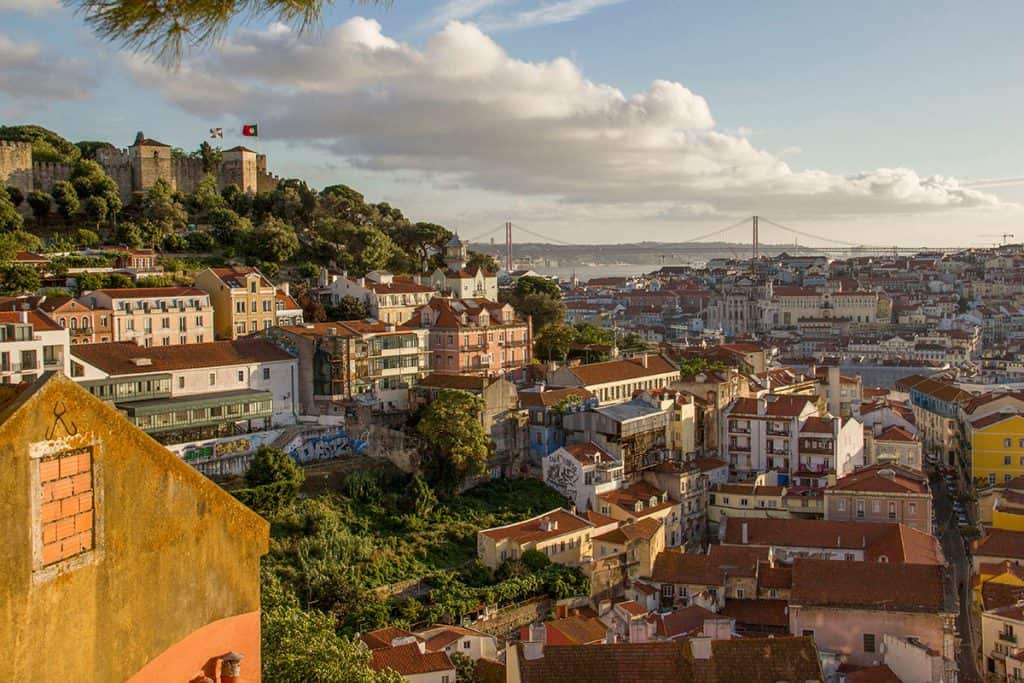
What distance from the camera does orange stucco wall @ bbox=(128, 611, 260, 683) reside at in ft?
12.1

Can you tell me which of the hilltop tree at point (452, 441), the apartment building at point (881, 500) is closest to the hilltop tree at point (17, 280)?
the hilltop tree at point (452, 441)

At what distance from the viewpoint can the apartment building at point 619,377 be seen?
30031mm

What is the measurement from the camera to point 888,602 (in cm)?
1897

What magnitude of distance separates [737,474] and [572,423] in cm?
551

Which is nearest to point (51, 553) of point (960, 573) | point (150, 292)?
point (960, 573)

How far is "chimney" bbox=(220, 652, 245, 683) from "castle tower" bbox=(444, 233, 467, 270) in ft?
123

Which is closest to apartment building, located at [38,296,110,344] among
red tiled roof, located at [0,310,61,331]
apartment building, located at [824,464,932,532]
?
red tiled roof, located at [0,310,61,331]

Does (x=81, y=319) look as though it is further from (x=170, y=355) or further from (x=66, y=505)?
(x=66, y=505)

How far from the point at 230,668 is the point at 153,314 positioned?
2513cm

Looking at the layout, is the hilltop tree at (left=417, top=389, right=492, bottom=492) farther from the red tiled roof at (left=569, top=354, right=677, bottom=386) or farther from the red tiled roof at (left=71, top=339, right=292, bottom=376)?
the red tiled roof at (left=569, top=354, right=677, bottom=386)

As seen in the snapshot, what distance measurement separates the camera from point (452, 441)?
972 inches

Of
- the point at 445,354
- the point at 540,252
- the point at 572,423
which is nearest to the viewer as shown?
the point at 572,423

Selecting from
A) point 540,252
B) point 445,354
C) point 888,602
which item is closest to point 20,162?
point 445,354

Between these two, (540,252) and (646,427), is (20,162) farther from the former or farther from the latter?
(540,252)
